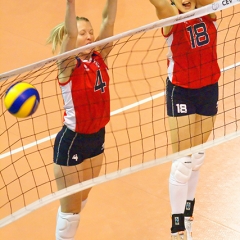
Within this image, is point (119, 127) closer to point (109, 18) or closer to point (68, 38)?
point (109, 18)

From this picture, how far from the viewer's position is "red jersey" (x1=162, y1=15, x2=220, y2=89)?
4.96m

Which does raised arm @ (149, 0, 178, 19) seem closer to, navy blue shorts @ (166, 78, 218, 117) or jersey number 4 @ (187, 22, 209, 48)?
jersey number 4 @ (187, 22, 209, 48)

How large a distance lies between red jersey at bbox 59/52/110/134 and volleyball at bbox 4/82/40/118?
346mm

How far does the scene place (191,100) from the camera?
16.6 feet

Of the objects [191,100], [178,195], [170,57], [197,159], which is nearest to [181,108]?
[191,100]

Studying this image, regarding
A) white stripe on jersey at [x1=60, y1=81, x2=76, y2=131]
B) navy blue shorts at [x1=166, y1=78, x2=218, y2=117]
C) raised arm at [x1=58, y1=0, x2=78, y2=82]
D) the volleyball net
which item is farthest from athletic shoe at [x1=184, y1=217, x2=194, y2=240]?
raised arm at [x1=58, y1=0, x2=78, y2=82]

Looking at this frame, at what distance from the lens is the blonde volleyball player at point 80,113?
457cm

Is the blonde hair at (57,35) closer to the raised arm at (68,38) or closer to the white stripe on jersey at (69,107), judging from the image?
the raised arm at (68,38)

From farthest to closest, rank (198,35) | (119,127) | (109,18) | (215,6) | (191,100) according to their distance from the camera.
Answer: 1. (119,127)
2. (191,100)
3. (198,35)
4. (109,18)
5. (215,6)

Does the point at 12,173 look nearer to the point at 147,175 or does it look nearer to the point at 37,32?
the point at 147,175

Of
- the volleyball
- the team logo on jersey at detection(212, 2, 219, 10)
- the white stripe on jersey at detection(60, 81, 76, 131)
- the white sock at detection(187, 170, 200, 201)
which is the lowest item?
the white sock at detection(187, 170, 200, 201)

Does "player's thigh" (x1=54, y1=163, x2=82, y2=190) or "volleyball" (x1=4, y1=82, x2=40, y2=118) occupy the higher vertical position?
"volleyball" (x1=4, y1=82, x2=40, y2=118)

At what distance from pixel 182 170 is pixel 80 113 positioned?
103 cm

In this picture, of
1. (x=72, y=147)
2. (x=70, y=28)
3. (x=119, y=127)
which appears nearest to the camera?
(x=70, y=28)
